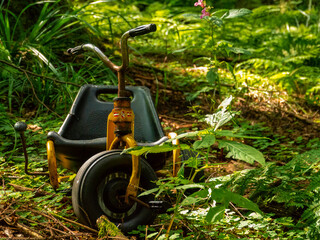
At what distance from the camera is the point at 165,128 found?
3.46m

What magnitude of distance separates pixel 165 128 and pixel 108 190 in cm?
174

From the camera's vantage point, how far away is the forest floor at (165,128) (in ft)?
5.60

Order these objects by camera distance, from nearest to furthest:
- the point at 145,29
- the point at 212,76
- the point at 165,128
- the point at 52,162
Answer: the point at 145,29, the point at 52,162, the point at 212,76, the point at 165,128

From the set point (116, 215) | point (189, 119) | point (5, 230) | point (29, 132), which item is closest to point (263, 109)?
point (189, 119)

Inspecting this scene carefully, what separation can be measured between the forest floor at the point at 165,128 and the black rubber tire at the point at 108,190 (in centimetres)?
11

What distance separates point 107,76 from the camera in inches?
161

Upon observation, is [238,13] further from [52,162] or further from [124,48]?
[52,162]

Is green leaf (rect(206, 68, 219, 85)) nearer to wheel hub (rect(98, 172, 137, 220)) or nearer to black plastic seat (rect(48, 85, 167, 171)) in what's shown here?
black plastic seat (rect(48, 85, 167, 171))

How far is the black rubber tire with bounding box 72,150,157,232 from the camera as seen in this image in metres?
1.70

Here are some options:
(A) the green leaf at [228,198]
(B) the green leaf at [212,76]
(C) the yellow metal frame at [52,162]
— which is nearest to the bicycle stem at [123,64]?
(C) the yellow metal frame at [52,162]

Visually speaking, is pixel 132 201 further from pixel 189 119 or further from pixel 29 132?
pixel 189 119

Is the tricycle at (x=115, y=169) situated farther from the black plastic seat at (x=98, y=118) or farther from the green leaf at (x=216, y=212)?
the green leaf at (x=216, y=212)

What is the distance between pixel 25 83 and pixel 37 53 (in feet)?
1.13

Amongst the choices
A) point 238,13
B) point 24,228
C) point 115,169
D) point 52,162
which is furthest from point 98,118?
point 238,13
